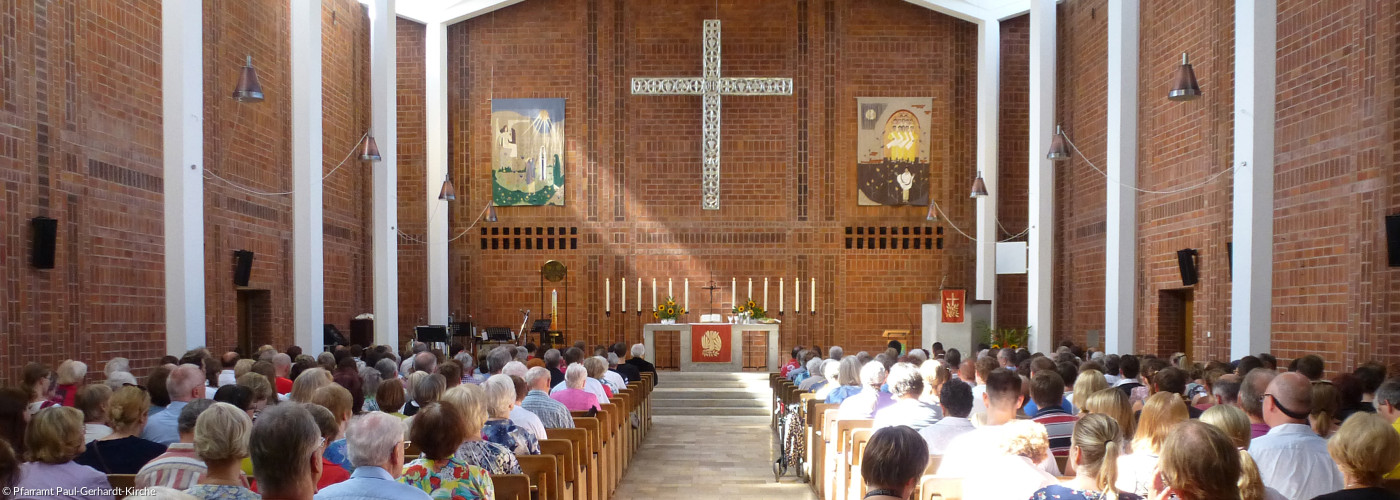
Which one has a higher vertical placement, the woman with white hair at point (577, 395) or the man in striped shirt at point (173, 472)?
the man in striped shirt at point (173, 472)

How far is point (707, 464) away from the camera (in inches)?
370

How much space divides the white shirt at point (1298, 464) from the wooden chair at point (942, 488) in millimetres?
1067

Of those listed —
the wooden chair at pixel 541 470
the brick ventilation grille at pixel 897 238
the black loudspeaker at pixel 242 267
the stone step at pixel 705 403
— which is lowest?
the stone step at pixel 705 403

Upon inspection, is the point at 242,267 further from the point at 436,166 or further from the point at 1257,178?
the point at 1257,178

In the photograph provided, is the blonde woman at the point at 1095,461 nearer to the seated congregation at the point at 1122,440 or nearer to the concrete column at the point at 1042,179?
the seated congregation at the point at 1122,440

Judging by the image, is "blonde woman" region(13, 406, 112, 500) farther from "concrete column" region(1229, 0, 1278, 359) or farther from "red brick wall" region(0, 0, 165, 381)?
"concrete column" region(1229, 0, 1278, 359)

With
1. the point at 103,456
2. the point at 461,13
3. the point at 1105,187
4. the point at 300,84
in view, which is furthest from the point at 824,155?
the point at 103,456

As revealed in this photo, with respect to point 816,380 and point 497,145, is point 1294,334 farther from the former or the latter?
point 497,145

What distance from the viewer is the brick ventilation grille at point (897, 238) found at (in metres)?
18.3

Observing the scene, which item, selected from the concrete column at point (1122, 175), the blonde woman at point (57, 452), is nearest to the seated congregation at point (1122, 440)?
the blonde woman at point (57, 452)

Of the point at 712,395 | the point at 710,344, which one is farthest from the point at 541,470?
the point at 710,344

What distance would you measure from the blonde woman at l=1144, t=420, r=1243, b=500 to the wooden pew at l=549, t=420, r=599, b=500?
342 cm

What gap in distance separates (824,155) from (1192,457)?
51.6ft

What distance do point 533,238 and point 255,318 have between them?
17.6ft
